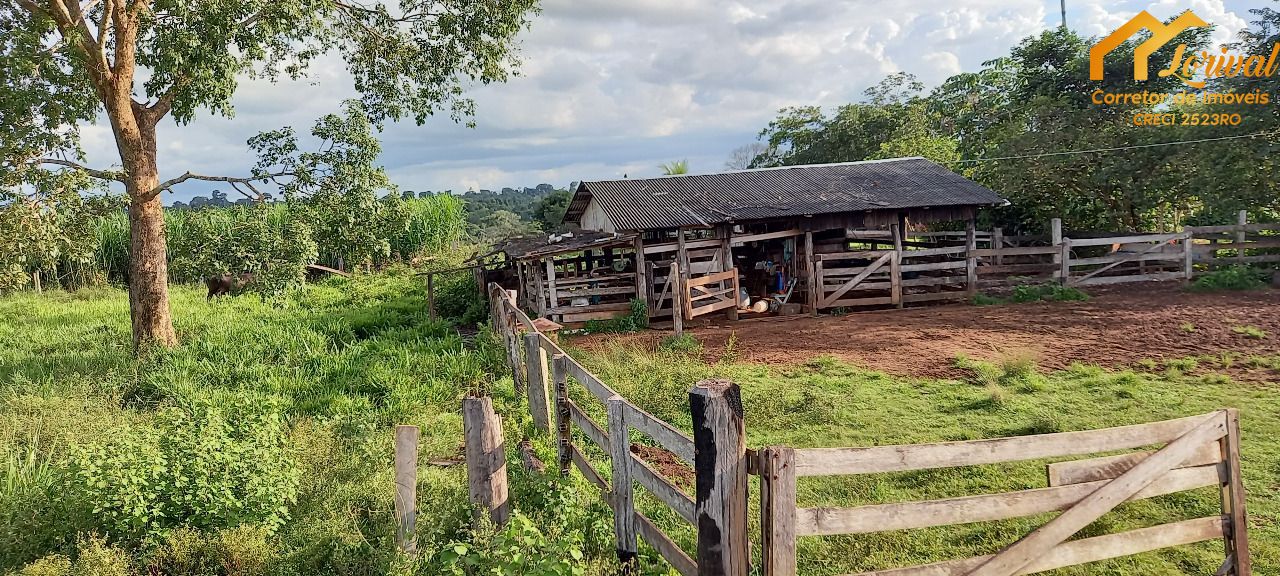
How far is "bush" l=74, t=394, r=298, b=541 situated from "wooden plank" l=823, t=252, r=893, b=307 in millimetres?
13442

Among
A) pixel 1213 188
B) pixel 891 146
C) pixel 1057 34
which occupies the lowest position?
pixel 1213 188

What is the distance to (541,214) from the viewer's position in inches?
1384

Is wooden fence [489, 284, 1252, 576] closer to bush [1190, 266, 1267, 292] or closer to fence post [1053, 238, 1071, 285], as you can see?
fence post [1053, 238, 1071, 285]

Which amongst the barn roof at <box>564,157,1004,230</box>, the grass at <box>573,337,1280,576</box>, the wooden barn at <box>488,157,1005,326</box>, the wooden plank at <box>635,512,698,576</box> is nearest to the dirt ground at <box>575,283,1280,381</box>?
the grass at <box>573,337,1280,576</box>

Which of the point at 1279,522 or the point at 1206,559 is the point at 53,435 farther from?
the point at 1279,522

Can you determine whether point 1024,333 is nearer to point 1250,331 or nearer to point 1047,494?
point 1250,331

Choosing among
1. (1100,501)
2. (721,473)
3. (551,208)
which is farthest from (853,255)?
(551,208)

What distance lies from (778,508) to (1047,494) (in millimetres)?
1435

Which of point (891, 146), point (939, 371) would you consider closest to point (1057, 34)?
point (891, 146)

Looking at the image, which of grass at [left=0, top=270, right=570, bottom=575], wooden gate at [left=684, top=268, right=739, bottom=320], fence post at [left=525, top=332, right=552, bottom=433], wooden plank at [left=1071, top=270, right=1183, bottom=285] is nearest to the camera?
grass at [left=0, top=270, right=570, bottom=575]

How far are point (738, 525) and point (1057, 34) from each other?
2632 cm

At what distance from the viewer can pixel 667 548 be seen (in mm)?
3904

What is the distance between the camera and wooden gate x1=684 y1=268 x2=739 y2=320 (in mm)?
14688

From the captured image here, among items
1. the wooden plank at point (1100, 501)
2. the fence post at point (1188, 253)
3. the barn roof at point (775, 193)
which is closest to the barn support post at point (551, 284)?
the barn roof at point (775, 193)
